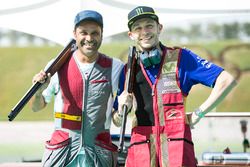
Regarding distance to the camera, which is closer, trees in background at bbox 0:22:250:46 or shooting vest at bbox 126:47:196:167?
shooting vest at bbox 126:47:196:167

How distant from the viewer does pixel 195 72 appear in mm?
3402

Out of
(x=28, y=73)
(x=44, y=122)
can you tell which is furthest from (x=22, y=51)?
(x=44, y=122)

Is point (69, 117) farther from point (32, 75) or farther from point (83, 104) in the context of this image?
point (32, 75)

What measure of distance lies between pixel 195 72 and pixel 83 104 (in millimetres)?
649

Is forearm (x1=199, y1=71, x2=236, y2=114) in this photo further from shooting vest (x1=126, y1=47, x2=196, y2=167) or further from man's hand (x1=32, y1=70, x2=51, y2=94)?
man's hand (x1=32, y1=70, x2=51, y2=94)

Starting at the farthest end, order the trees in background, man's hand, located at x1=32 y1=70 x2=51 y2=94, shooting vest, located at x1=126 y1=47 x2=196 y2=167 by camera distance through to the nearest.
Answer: the trees in background → man's hand, located at x1=32 y1=70 x2=51 y2=94 → shooting vest, located at x1=126 y1=47 x2=196 y2=167

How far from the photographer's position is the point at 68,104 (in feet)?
11.6

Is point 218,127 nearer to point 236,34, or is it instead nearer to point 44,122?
point 236,34

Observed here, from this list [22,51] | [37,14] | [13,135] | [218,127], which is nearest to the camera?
[37,14]

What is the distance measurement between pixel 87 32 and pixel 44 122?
8.21 metres

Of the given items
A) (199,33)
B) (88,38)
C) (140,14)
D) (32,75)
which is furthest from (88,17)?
(32,75)

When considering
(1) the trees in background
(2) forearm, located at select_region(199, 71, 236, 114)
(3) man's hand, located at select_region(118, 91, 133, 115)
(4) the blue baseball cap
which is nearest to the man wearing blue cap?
(4) the blue baseball cap

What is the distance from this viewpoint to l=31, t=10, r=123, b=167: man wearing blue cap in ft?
11.4

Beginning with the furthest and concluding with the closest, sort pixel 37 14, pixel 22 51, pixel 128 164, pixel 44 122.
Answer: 1. pixel 22 51
2. pixel 44 122
3. pixel 37 14
4. pixel 128 164
